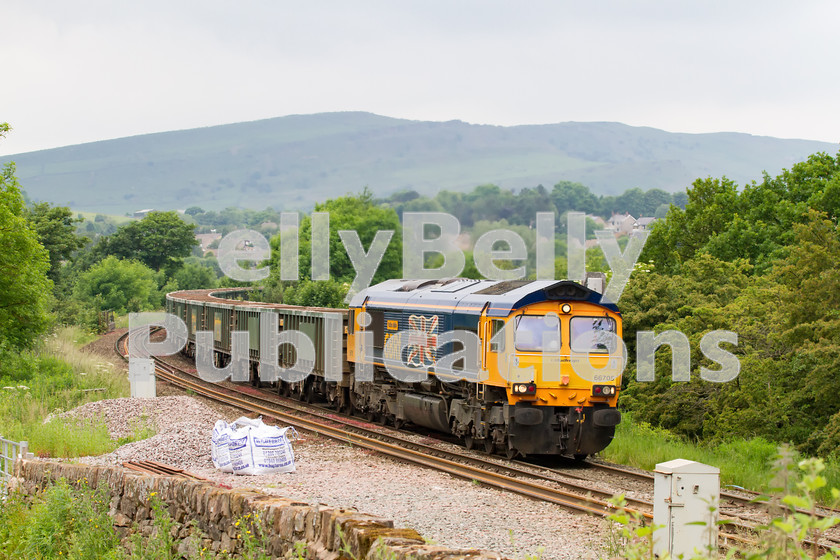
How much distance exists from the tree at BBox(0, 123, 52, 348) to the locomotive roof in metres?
11.9

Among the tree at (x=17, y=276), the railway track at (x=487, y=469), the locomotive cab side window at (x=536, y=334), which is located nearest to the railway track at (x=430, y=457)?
the railway track at (x=487, y=469)

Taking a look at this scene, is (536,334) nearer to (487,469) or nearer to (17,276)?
(487,469)

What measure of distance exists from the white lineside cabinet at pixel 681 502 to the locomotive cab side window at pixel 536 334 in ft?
23.7

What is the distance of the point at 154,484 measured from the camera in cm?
1055

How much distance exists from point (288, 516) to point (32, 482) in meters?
6.83

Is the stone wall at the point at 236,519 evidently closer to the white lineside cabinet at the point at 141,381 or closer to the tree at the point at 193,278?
the white lineside cabinet at the point at 141,381

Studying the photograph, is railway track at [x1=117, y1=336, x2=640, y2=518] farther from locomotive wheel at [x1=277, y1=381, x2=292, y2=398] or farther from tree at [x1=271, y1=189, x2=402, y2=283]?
tree at [x1=271, y1=189, x2=402, y2=283]

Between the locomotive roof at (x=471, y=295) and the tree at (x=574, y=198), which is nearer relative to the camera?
the locomotive roof at (x=471, y=295)

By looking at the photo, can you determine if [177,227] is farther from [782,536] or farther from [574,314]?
[782,536]

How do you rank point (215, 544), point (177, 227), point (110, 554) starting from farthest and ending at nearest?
point (177, 227)
point (110, 554)
point (215, 544)

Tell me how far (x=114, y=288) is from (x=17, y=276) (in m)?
44.5

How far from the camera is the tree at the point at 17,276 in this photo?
26781mm

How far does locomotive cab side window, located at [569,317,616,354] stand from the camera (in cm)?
1630

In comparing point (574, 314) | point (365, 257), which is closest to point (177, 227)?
point (365, 257)
